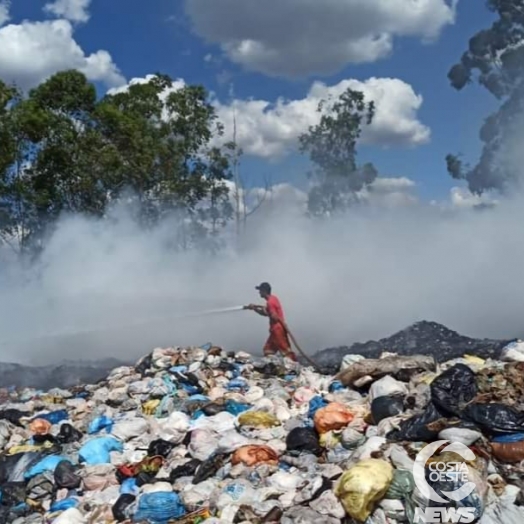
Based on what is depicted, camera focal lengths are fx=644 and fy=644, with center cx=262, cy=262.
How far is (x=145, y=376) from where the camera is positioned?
8070 mm

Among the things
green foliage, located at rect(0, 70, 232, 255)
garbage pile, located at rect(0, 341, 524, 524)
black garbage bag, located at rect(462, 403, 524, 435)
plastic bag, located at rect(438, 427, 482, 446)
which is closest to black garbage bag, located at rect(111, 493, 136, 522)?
garbage pile, located at rect(0, 341, 524, 524)

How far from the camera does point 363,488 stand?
3689 mm

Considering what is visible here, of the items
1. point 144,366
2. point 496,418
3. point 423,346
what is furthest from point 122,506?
point 423,346

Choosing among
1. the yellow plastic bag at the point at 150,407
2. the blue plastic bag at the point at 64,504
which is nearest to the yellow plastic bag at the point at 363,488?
the blue plastic bag at the point at 64,504

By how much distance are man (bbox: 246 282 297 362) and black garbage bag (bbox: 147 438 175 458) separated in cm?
390

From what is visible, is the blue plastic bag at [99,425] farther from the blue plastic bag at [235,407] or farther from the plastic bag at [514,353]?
the plastic bag at [514,353]

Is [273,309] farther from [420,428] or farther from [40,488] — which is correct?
[420,428]

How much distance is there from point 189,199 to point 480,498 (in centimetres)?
2235

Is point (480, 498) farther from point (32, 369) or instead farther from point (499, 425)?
point (32, 369)

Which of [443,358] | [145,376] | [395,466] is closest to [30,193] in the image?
[145,376]

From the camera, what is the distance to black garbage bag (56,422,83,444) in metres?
5.98

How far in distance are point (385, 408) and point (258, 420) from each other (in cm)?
Result: 110

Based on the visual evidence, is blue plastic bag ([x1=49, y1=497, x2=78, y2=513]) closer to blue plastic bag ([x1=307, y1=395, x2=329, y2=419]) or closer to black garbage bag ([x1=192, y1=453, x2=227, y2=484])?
black garbage bag ([x1=192, y1=453, x2=227, y2=484])

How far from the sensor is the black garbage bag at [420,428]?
422 centimetres
